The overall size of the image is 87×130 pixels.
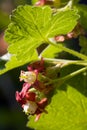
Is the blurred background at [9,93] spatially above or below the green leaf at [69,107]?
below

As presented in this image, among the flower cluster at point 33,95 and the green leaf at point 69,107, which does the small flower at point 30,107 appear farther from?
the green leaf at point 69,107

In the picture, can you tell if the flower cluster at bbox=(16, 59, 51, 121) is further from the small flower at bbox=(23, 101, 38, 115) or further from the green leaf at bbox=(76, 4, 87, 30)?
the green leaf at bbox=(76, 4, 87, 30)

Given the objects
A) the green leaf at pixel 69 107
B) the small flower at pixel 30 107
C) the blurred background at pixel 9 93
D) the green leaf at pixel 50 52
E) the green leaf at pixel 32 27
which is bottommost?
the blurred background at pixel 9 93

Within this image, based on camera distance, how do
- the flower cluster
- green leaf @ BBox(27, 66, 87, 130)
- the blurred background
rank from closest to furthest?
the flower cluster, green leaf @ BBox(27, 66, 87, 130), the blurred background

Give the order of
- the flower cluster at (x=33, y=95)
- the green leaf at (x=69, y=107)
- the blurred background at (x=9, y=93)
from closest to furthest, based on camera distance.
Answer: the flower cluster at (x=33, y=95) → the green leaf at (x=69, y=107) → the blurred background at (x=9, y=93)

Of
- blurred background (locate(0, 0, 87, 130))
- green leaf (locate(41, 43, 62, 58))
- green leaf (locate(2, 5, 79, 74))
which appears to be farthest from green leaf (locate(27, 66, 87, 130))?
blurred background (locate(0, 0, 87, 130))

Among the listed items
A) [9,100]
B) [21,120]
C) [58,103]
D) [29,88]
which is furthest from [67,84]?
[9,100]

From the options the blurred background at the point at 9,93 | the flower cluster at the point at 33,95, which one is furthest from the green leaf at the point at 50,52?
the blurred background at the point at 9,93

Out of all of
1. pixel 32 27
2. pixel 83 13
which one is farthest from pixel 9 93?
pixel 32 27
